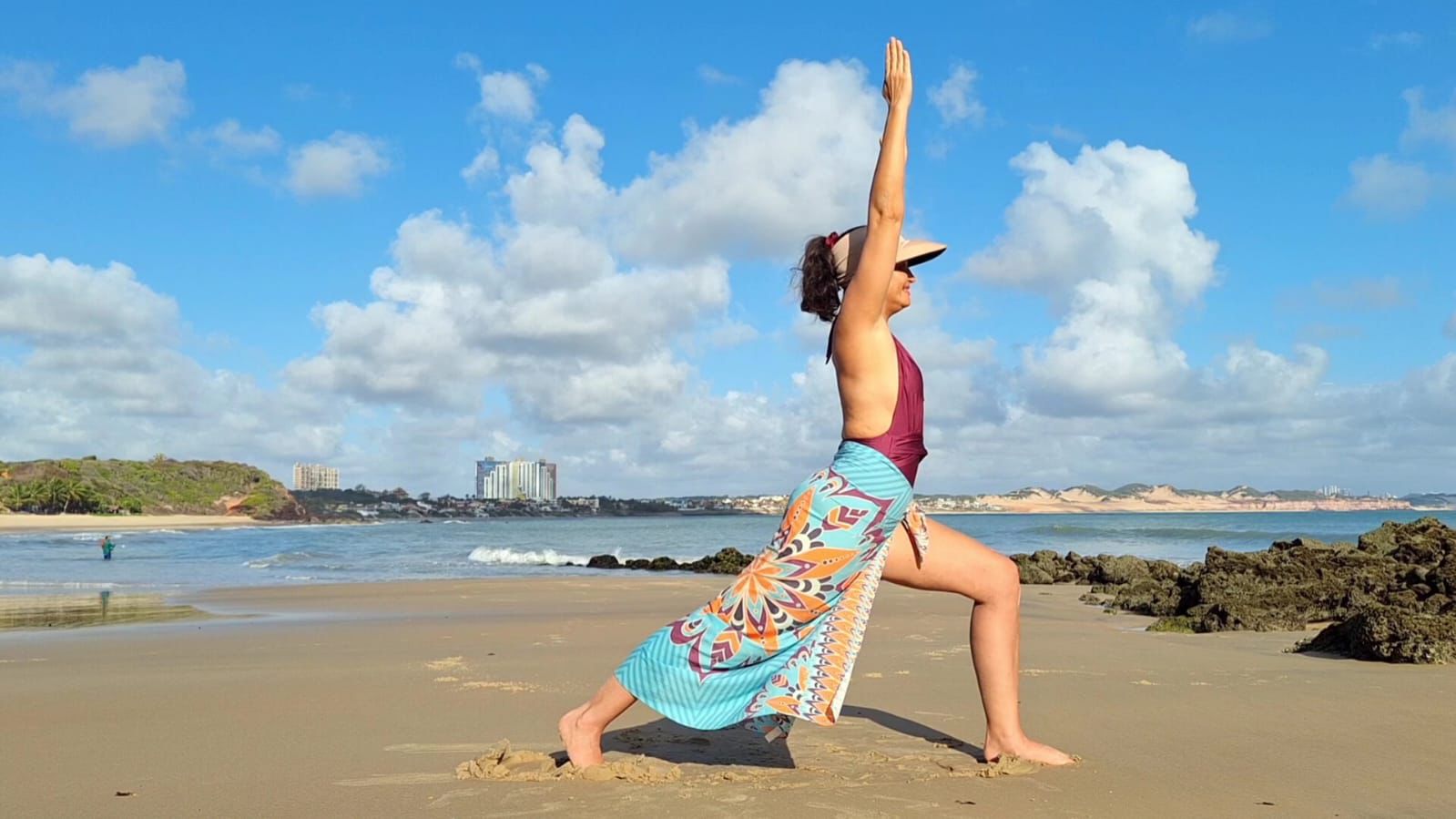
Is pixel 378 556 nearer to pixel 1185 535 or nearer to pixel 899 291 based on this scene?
pixel 899 291

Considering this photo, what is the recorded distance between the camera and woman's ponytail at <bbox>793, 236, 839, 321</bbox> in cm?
354

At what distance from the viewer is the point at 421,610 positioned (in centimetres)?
1177

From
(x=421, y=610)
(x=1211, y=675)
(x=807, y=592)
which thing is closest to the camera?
(x=807, y=592)

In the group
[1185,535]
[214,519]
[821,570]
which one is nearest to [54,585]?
[821,570]

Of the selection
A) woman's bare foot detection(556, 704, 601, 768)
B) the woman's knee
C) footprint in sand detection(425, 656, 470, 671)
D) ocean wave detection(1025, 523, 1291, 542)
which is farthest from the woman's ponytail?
ocean wave detection(1025, 523, 1291, 542)

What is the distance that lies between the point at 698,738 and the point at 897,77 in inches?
103

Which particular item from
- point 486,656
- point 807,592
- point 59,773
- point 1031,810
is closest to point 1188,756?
point 1031,810

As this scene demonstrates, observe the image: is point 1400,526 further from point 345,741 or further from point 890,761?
point 345,741

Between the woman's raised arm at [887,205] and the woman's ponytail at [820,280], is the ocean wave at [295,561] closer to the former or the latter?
the woman's ponytail at [820,280]

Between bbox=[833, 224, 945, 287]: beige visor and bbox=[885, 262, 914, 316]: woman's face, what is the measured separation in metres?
0.03

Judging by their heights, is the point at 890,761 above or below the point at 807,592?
below

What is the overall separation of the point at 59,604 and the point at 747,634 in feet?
38.8

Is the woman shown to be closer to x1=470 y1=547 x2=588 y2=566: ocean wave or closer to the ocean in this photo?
the ocean

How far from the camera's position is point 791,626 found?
137 inches
